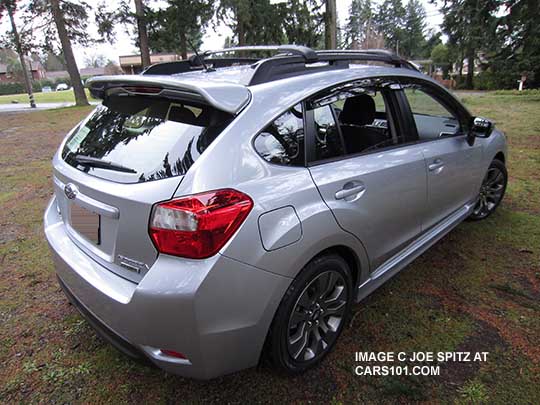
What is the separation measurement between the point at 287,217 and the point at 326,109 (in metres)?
0.77

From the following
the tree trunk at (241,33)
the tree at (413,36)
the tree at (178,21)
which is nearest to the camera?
the tree trunk at (241,33)

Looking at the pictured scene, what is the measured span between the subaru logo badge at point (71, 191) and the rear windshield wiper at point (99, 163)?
13cm

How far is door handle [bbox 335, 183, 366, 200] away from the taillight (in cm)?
64

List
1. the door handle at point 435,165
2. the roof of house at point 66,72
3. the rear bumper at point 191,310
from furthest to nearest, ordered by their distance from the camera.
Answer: the roof of house at point 66,72 → the door handle at point 435,165 → the rear bumper at point 191,310

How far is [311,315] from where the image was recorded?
207 centimetres

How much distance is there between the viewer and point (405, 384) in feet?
6.72

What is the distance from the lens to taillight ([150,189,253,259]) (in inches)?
61.2

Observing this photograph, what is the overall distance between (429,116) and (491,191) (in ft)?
4.31

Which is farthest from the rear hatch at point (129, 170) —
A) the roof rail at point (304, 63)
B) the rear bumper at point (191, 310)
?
the roof rail at point (304, 63)

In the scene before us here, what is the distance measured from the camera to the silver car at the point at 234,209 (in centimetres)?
159

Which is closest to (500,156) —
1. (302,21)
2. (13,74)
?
(302,21)

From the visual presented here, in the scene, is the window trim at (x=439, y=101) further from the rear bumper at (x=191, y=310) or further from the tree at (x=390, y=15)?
the tree at (x=390, y=15)

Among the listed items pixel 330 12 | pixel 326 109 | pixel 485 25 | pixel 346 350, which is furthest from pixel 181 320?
pixel 485 25

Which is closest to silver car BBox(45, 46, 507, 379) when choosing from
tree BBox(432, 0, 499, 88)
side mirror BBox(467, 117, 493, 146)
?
side mirror BBox(467, 117, 493, 146)
